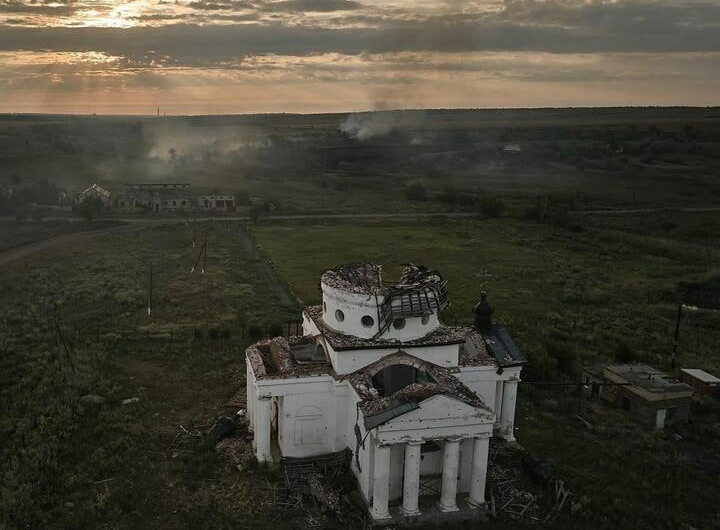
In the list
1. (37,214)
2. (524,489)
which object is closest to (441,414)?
(524,489)

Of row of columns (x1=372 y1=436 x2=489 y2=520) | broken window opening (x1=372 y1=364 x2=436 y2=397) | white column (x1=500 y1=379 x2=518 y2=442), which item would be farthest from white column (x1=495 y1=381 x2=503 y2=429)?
row of columns (x1=372 y1=436 x2=489 y2=520)

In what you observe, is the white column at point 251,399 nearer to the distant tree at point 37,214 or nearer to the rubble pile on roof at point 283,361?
the rubble pile on roof at point 283,361

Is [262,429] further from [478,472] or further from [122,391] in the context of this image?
[122,391]

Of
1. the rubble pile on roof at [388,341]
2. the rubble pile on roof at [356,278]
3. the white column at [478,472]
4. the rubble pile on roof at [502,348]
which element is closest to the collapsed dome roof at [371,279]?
the rubble pile on roof at [356,278]

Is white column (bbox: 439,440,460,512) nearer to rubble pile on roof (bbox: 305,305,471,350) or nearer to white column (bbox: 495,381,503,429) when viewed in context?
rubble pile on roof (bbox: 305,305,471,350)

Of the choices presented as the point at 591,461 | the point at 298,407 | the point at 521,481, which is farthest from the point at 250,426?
the point at 591,461

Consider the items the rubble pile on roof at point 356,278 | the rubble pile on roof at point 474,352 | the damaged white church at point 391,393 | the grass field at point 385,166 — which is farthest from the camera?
the grass field at point 385,166

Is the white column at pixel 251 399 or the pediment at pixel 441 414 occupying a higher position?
the pediment at pixel 441 414
